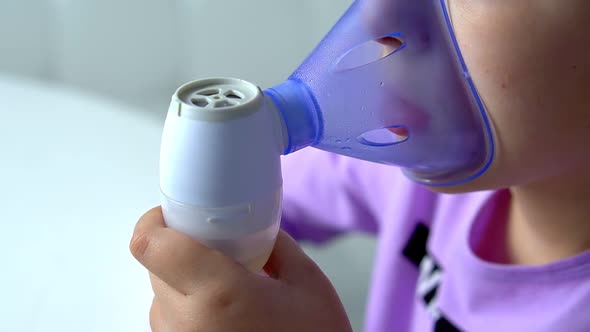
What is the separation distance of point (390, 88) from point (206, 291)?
0.15 meters

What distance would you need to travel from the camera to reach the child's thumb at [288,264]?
386 mm

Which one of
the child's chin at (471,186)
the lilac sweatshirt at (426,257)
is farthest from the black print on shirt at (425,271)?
the child's chin at (471,186)

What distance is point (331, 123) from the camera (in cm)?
37

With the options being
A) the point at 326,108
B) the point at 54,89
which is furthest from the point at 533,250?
the point at 54,89

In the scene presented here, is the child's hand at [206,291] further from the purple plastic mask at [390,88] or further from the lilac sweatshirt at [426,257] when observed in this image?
the lilac sweatshirt at [426,257]

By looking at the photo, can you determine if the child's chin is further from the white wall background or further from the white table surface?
the white wall background

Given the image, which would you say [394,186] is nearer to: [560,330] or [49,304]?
[560,330]

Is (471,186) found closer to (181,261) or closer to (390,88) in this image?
(390,88)

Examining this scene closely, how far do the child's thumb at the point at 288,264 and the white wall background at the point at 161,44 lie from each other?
0.52 metres

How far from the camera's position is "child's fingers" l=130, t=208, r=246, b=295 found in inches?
13.0

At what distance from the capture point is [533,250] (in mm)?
569

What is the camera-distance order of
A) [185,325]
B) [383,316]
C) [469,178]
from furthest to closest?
[383,316]
[469,178]
[185,325]

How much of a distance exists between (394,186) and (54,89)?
359 millimetres

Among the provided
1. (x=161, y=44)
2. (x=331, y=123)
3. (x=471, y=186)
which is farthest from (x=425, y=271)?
(x=161, y=44)
